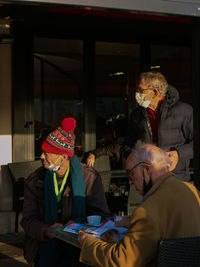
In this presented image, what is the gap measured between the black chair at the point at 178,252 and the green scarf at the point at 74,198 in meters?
1.12

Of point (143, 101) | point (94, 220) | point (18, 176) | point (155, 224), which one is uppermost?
point (143, 101)

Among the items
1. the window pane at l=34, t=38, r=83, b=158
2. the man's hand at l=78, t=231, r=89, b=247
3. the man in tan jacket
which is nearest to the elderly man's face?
the man in tan jacket

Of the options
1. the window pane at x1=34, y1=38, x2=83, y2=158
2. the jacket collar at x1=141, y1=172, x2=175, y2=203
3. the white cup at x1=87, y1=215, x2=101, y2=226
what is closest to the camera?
the jacket collar at x1=141, y1=172, x2=175, y2=203

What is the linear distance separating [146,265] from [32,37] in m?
5.39

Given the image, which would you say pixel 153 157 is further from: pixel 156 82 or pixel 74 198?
pixel 156 82

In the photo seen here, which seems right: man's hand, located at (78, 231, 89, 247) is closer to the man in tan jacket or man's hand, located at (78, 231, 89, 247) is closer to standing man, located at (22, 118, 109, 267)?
the man in tan jacket

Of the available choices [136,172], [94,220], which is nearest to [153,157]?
[136,172]

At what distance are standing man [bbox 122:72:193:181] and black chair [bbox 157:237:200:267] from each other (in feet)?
7.18

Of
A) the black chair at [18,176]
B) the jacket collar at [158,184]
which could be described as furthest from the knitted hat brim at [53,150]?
the black chair at [18,176]

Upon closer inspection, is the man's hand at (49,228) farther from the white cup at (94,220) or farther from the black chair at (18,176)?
the black chair at (18,176)

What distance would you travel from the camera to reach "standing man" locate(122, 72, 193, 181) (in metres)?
4.66

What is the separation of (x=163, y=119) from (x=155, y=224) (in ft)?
7.67

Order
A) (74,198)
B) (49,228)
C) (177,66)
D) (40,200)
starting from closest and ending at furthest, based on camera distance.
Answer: (49,228) < (74,198) < (40,200) < (177,66)

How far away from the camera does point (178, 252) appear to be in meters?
2.42
